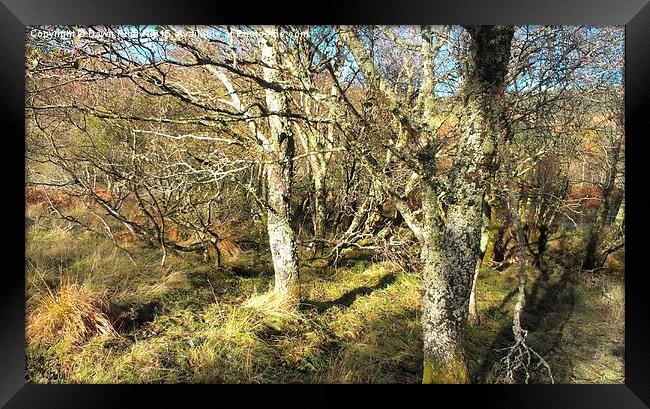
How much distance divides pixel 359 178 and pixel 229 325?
1.36m

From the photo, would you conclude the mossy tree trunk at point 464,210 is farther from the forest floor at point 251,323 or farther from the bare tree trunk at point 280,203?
the bare tree trunk at point 280,203

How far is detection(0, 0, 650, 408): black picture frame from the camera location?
1854mm

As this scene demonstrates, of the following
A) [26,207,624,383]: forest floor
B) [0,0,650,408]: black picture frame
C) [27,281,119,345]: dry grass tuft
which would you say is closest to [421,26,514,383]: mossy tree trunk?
[0,0,650,408]: black picture frame

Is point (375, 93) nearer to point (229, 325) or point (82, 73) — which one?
point (229, 325)

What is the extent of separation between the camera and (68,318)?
2.22 metres

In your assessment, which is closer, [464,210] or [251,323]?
[464,210]

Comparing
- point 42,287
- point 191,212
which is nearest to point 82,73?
point 191,212

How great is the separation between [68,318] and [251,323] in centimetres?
119

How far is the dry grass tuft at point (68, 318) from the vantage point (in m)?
→ 2.20
